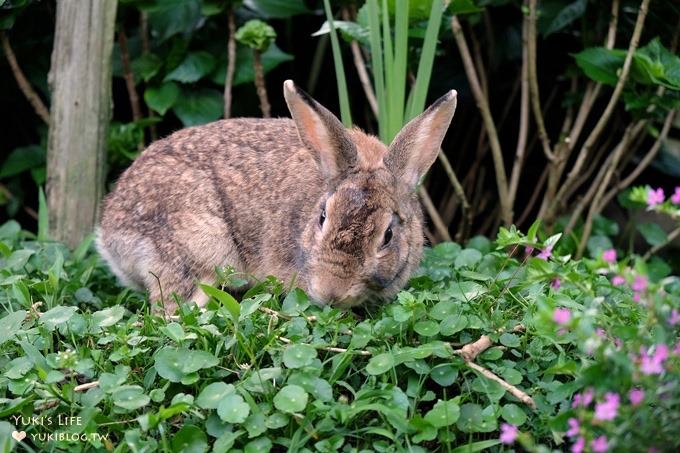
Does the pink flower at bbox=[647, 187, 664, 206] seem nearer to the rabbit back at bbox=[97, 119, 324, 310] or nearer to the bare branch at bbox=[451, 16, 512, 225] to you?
the rabbit back at bbox=[97, 119, 324, 310]

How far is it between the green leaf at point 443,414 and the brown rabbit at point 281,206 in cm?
73

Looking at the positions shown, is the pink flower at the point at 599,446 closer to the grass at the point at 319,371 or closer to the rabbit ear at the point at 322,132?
the grass at the point at 319,371

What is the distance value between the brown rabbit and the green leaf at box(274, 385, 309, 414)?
2.10ft

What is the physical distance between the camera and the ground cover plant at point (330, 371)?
133 inches

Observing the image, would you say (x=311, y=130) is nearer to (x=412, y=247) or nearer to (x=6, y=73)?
(x=412, y=247)

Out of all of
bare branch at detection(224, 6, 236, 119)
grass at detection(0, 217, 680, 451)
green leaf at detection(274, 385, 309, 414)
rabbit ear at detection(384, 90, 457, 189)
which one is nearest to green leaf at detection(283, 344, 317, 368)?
grass at detection(0, 217, 680, 451)

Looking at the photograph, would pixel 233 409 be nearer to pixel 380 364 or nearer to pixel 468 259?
pixel 380 364

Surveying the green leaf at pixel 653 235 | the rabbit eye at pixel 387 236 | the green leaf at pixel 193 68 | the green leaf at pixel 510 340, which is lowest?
the green leaf at pixel 653 235

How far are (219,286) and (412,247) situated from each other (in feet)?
3.25

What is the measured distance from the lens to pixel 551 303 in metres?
3.80

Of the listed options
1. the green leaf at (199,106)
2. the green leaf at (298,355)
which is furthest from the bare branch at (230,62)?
the green leaf at (298,355)

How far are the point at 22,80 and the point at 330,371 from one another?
3.69 m

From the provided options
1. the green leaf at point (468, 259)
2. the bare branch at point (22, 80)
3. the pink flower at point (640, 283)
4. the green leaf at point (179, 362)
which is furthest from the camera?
the bare branch at point (22, 80)

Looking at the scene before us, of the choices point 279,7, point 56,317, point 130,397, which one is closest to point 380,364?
point 130,397
